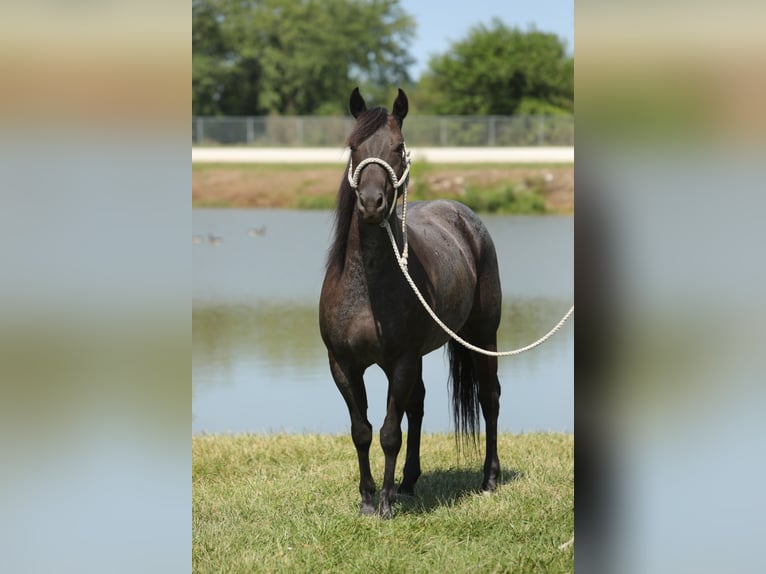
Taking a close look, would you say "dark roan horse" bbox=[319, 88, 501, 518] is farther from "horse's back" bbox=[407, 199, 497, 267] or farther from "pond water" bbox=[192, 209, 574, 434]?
"pond water" bbox=[192, 209, 574, 434]

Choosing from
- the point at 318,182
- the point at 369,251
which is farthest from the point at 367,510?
the point at 318,182

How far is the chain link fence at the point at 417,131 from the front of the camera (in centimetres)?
4362

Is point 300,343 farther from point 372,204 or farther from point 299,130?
point 299,130

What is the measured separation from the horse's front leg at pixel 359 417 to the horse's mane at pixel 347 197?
567mm

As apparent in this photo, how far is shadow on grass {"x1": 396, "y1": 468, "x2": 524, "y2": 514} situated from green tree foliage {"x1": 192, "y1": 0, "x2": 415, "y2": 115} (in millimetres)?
45400

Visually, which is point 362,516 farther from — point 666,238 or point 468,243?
point 666,238

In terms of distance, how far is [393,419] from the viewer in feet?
18.9

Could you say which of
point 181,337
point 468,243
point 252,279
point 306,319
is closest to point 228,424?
point 468,243

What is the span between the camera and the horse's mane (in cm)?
532

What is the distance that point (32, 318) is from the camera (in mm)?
2475

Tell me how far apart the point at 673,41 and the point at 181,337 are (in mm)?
1401

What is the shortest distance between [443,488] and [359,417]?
1.08 meters

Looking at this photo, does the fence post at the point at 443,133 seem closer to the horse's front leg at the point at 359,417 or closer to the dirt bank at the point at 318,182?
the dirt bank at the point at 318,182

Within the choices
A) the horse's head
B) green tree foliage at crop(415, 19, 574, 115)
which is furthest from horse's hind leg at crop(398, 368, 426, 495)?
green tree foliage at crop(415, 19, 574, 115)
